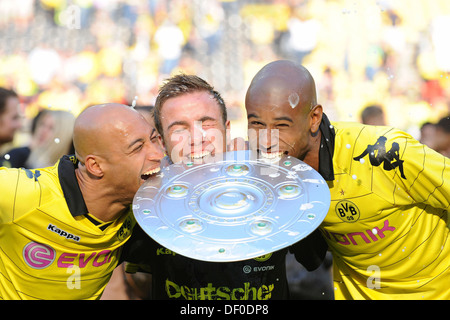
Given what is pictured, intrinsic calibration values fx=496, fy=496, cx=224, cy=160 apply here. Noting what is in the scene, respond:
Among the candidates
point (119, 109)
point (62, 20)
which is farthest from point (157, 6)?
point (119, 109)

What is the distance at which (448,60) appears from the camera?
332 inches

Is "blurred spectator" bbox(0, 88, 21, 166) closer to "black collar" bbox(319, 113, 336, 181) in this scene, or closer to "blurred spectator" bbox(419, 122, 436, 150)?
"black collar" bbox(319, 113, 336, 181)

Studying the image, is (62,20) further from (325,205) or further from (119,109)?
(325,205)

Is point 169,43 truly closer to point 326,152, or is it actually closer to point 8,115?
point 8,115

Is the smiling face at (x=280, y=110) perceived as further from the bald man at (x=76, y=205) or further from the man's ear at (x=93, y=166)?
the man's ear at (x=93, y=166)

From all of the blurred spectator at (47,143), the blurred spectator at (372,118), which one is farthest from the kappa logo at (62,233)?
the blurred spectator at (372,118)

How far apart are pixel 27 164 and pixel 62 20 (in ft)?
17.4

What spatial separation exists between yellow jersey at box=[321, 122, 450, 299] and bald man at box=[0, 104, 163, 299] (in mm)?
Answer: 992

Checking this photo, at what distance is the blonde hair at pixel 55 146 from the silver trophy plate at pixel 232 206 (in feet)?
5.80

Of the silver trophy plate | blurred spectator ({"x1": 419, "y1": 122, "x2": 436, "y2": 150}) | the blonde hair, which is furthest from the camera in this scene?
blurred spectator ({"x1": 419, "y1": 122, "x2": 436, "y2": 150})

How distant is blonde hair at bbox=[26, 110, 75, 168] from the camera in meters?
3.89

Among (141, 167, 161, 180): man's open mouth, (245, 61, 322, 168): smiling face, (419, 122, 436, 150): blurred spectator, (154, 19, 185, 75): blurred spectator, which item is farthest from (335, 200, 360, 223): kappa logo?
(154, 19, 185, 75): blurred spectator

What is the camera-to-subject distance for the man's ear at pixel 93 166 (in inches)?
95.3

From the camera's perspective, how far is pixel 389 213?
2584 mm
